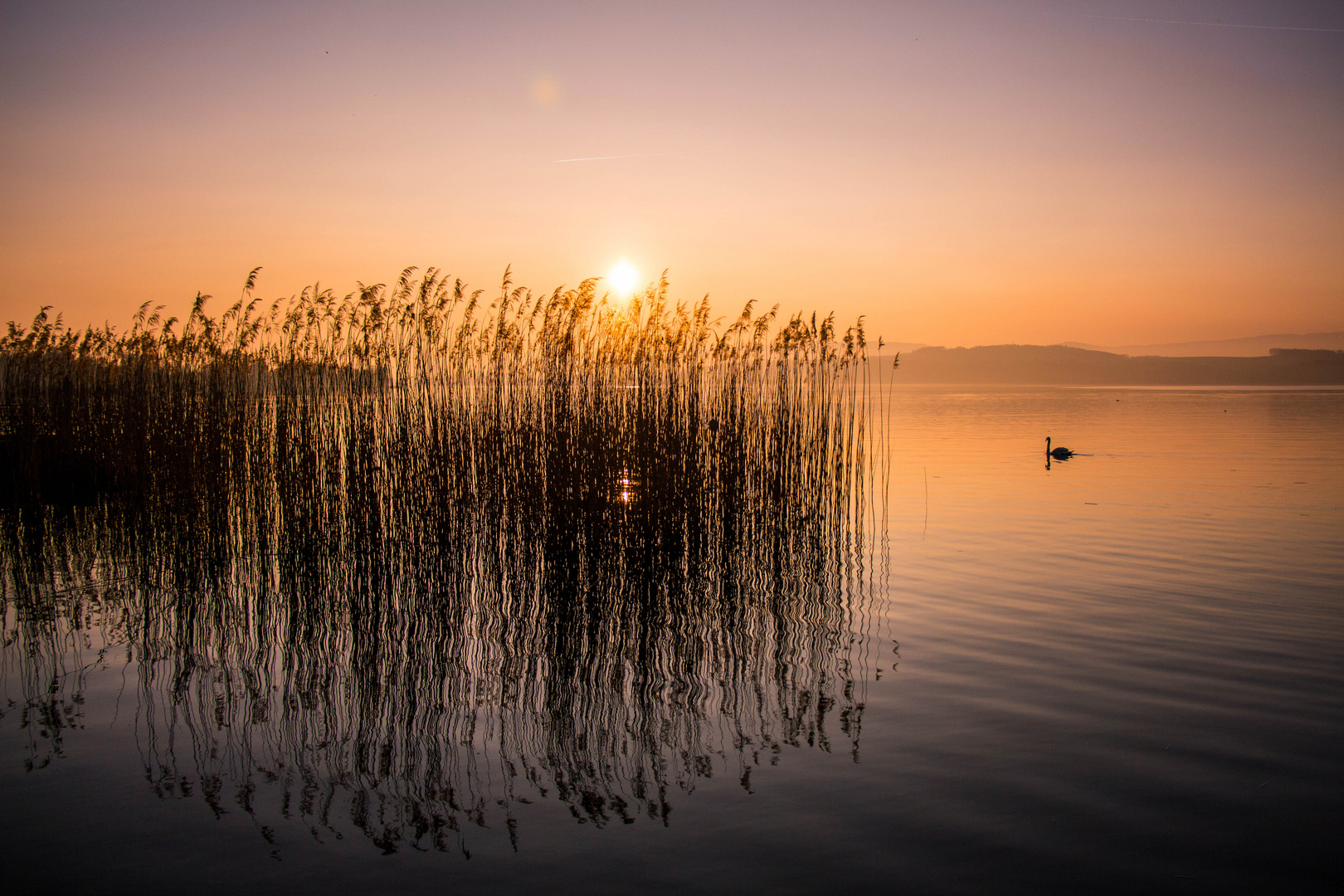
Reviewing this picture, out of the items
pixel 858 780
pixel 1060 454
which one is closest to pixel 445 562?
pixel 858 780

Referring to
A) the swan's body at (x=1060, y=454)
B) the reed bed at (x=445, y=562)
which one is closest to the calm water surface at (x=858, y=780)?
the reed bed at (x=445, y=562)

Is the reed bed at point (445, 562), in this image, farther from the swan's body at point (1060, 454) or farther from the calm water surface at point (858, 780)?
the swan's body at point (1060, 454)

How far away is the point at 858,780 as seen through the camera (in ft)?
11.0

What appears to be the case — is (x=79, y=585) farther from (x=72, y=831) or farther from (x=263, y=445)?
(x=72, y=831)

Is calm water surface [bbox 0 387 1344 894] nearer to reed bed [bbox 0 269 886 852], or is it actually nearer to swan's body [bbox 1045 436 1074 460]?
reed bed [bbox 0 269 886 852]

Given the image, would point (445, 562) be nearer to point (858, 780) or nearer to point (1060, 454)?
point (858, 780)

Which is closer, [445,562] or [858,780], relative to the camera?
[858,780]

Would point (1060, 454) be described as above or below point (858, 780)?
above

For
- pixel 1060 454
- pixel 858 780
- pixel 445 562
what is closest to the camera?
pixel 858 780

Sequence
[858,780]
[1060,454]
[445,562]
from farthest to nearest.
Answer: [1060,454] < [445,562] < [858,780]

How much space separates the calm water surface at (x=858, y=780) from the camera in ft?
8.98

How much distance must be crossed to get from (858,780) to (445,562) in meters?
3.79

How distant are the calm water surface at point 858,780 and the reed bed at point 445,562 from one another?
0.05 m

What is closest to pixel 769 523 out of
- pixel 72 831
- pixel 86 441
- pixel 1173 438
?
pixel 72 831
